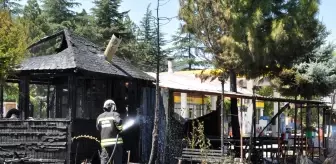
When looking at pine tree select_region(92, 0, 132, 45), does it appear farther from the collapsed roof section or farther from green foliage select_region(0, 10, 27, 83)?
green foliage select_region(0, 10, 27, 83)

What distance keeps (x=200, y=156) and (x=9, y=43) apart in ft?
19.2

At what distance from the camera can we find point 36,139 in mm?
11750

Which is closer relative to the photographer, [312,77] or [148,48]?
[312,77]

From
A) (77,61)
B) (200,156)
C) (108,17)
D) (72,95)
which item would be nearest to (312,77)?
(200,156)

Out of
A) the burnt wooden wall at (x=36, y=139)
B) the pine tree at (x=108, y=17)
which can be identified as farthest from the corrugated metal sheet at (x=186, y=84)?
the pine tree at (x=108, y=17)

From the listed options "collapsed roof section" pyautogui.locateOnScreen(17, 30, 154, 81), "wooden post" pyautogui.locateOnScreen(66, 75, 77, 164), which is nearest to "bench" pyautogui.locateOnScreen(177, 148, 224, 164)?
"collapsed roof section" pyautogui.locateOnScreen(17, 30, 154, 81)

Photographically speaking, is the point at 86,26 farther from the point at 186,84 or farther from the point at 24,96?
the point at 24,96

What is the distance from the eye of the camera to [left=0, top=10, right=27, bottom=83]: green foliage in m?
9.99

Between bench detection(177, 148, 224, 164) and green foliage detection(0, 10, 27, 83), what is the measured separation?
503 centimetres

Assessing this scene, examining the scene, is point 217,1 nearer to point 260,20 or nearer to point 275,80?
point 260,20

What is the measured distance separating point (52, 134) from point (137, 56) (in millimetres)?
27064

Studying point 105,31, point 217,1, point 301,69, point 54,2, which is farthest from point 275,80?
point 54,2

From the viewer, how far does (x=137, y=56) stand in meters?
38.5

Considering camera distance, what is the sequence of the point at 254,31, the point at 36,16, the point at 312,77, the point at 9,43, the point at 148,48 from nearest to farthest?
1. the point at 9,43
2. the point at 254,31
3. the point at 312,77
4. the point at 36,16
5. the point at 148,48
